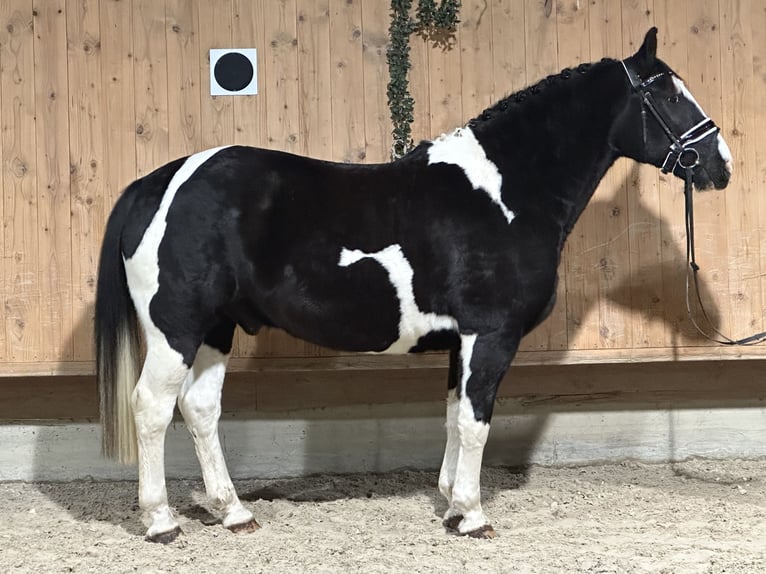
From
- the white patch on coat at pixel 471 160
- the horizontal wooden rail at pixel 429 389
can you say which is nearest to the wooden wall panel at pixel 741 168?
the horizontal wooden rail at pixel 429 389

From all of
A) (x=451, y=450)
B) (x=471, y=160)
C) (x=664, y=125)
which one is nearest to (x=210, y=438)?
(x=451, y=450)

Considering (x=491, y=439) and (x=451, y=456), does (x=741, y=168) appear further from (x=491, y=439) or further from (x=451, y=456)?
(x=451, y=456)

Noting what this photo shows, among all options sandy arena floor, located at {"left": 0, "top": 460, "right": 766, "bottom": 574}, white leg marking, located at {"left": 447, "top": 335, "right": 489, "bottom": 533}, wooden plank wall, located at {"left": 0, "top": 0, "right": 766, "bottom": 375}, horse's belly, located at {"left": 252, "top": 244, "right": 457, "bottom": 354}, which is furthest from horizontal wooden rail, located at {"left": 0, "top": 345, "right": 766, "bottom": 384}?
white leg marking, located at {"left": 447, "top": 335, "right": 489, "bottom": 533}

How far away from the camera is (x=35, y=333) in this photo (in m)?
3.96

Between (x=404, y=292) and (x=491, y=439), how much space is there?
1531 millimetres

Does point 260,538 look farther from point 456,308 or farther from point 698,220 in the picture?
point 698,220

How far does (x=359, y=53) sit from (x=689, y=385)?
248 centimetres

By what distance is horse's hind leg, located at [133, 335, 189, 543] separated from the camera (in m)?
3.05

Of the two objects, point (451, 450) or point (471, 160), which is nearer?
point (471, 160)

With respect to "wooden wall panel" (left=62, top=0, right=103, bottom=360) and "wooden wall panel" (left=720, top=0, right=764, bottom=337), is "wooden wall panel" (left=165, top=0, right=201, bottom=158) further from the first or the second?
"wooden wall panel" (left=720, top=0, right=764, bottom=337)

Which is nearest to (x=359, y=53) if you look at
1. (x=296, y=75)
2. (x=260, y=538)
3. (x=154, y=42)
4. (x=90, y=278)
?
(x=296, y=75)

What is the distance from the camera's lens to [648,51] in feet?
10.9

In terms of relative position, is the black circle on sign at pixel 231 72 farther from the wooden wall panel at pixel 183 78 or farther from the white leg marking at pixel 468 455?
the white leg marking at pixel 468 455

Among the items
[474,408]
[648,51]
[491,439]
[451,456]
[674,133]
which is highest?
[648,51]
